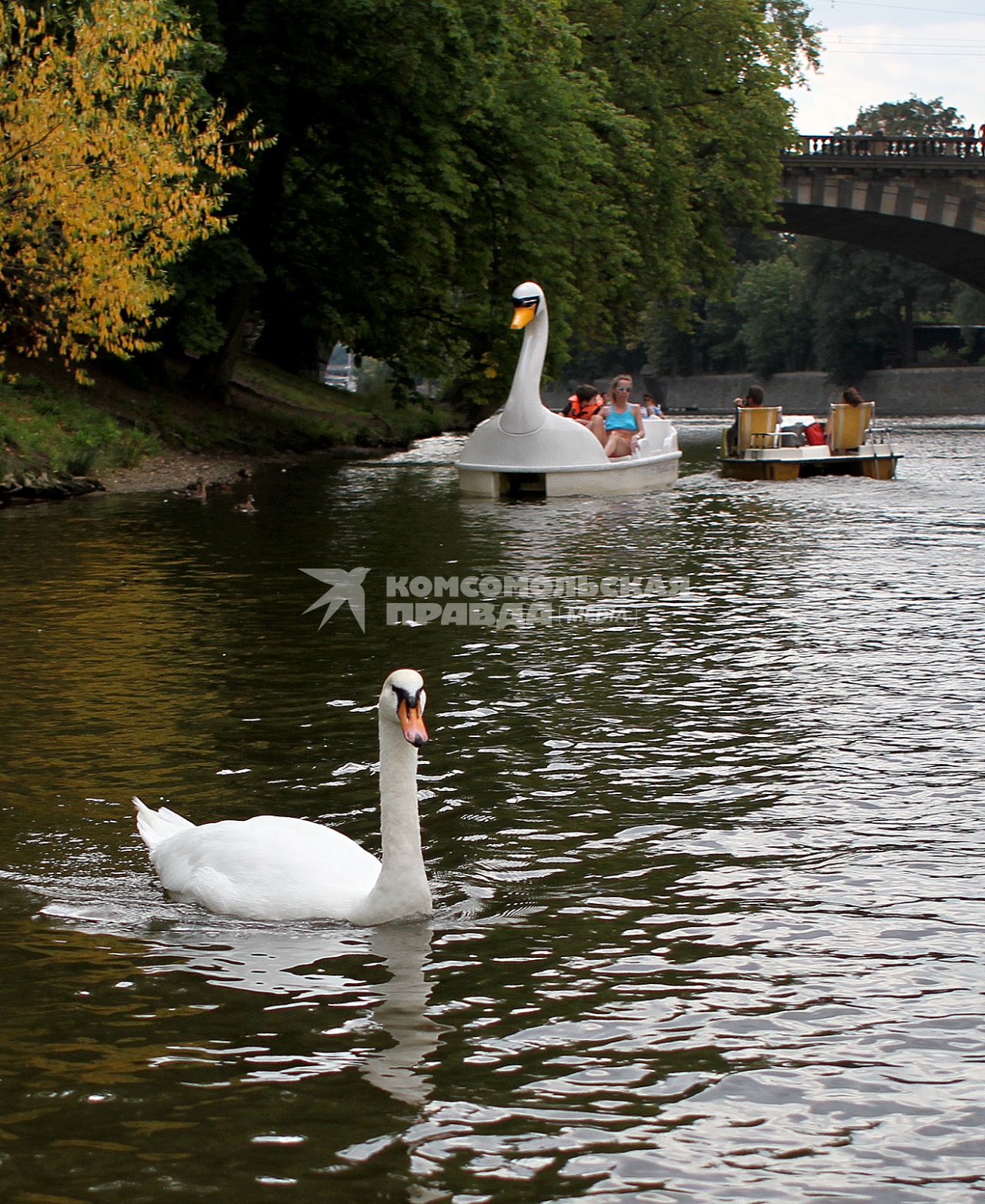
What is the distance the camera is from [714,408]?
307 ft

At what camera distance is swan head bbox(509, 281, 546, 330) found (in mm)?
26312

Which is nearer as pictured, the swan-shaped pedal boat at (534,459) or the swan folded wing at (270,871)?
the swan folded wing at (270,871)

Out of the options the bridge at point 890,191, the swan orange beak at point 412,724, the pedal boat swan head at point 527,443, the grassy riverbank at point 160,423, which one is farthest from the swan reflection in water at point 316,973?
the bridge at point 890,191

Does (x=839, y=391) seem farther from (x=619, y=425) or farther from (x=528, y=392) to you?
(x=528, y=392)

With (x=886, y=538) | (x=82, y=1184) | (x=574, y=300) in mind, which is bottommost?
(x=82, y=1184)

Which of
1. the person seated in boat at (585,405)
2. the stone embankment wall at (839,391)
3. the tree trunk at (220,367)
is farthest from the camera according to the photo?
the stone embankment wall at (839,391)

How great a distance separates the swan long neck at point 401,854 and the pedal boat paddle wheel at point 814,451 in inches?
888

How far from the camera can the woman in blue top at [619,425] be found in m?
26.0

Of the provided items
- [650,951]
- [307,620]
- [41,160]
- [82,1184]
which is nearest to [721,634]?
[307,620]

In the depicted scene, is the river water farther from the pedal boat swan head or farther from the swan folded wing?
the pedal boat swan head

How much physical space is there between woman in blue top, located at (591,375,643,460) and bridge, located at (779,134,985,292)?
1293 inches

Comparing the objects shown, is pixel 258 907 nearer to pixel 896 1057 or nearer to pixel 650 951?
pixel 650 951

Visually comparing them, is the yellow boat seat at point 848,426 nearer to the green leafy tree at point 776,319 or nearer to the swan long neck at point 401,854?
the swan long neck at point 401,854

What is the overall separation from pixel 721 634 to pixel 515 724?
3.47 metres
